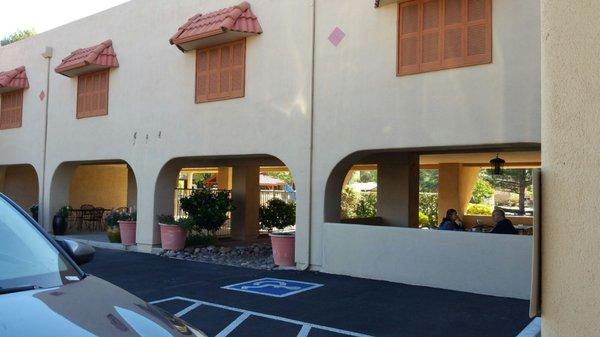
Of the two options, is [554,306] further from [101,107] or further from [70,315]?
[101,107]

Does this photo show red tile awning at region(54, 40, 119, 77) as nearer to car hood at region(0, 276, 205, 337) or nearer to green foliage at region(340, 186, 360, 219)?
green foliage at region(340, 186, 360, 219)

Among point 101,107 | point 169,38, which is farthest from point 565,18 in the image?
point 101,107

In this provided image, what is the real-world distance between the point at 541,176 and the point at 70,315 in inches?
105

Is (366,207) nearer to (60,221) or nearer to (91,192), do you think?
(91,192)

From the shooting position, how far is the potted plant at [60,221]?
16.8m

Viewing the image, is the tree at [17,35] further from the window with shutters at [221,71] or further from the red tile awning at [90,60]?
the window with shutters at [221,71]

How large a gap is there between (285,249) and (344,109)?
3116 mm

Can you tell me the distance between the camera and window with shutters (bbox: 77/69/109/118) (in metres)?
15.3

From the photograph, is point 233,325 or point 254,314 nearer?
point 233,325

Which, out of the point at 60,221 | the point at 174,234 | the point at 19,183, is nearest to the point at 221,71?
the point at 174,234

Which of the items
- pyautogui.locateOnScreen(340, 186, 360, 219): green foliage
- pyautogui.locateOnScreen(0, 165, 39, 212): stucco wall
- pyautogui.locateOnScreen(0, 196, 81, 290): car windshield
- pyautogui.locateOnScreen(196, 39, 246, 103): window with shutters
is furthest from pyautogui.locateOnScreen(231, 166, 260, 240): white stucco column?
pyautogui.locateOnScreen(0, 196, 81, 290): car windshield

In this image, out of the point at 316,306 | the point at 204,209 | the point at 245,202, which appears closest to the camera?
the point at 316,306

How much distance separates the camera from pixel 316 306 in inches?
303

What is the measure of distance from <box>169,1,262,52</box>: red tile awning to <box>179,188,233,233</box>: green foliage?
3750 mm
